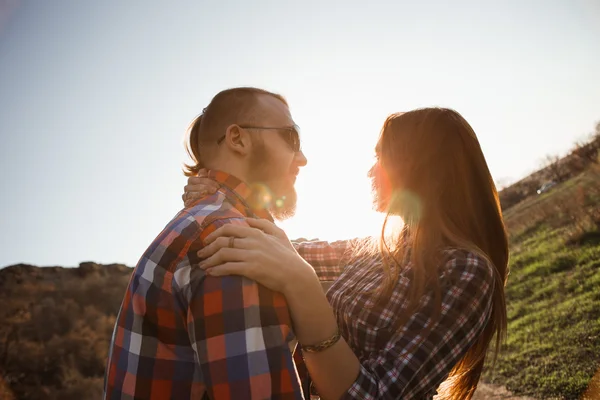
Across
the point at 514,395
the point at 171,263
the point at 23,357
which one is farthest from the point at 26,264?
the point at 171,263

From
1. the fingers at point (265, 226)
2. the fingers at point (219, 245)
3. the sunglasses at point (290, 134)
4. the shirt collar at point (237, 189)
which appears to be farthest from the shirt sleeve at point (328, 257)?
the fingers at point (219, 245)

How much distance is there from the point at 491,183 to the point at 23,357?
17.2 m

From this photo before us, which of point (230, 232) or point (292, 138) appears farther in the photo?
point (292, 138)

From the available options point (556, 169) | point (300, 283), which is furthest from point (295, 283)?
point (556, 169)

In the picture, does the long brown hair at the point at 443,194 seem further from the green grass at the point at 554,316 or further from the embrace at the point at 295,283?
the green grass at the point at 554,316

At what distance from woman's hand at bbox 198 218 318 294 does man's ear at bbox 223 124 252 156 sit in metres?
0.80

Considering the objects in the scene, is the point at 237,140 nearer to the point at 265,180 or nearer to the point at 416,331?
the point at 265,180

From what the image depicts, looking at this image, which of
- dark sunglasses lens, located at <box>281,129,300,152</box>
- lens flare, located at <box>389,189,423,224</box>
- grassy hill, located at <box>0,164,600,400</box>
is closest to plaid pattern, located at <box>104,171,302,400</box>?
dark sunglasses lens, located at <box>281,129,300,152</box>

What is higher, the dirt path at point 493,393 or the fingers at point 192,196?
the fingers at point 192,196

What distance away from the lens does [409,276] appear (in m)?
2.15

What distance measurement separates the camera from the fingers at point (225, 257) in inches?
55.7

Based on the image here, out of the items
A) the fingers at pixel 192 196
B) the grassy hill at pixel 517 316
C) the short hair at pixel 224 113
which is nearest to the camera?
the fingers at pixel 192 196

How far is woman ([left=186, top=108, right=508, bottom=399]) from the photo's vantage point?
60.6 inches

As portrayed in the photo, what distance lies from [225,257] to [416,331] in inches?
38.6
